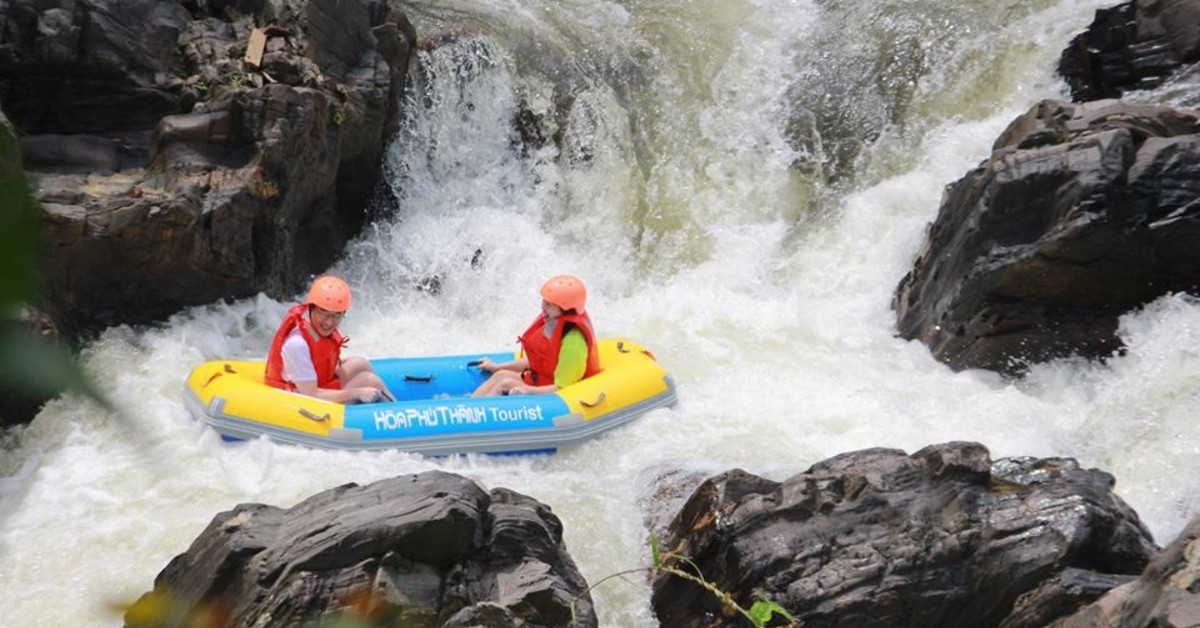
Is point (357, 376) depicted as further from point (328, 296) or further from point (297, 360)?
point (328, 296)

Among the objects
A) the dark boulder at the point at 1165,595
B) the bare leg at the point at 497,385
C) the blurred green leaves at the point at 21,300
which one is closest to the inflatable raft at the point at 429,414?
the bare leg at the point at 497,385

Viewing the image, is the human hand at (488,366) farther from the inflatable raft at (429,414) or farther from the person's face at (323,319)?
the person's face at (323,319)

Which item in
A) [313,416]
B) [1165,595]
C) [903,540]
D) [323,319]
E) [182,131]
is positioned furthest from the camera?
[182,131]

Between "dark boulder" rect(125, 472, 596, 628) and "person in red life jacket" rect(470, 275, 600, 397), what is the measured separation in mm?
2837

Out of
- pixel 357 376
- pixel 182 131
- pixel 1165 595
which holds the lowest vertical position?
pixel 357 376

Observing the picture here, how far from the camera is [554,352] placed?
7629mm

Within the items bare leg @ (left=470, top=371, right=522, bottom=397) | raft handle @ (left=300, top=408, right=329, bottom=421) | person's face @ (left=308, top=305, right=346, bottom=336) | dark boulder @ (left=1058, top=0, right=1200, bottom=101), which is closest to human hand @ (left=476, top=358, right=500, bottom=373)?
bare leg @ (left=470, top=371, right=522, bottom=397)

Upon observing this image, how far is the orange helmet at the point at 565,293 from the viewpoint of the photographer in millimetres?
7375

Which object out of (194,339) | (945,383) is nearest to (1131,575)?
(945,383)

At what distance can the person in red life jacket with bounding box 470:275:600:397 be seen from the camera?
7.43m

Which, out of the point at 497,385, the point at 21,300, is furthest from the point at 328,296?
the point at 21,300

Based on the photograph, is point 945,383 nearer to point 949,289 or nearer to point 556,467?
point 949,289

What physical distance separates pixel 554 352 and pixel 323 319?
147cm

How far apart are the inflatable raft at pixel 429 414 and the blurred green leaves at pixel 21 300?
635cm
